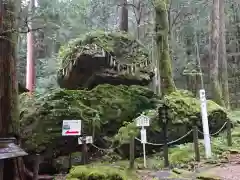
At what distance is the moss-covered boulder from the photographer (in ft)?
39.4

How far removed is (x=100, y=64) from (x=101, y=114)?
2.46m

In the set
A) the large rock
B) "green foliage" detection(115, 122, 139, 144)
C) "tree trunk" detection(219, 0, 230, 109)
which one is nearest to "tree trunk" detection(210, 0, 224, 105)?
"tree trunk" detection(219, 0, 230, 109)

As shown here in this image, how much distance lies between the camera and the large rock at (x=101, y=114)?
9516 millimetres

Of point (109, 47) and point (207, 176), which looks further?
point (109, 47)

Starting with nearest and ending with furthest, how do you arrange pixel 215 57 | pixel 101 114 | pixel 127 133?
pixel 127 133, pixel 101 114, pixel 215 57

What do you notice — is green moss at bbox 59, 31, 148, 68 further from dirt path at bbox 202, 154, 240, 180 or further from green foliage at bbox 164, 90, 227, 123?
dirt path at bbox 202, 154, 240, 180

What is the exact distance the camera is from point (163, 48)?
1236 cm

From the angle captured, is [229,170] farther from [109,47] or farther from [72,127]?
[109,47]

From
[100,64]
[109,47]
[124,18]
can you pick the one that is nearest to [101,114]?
[100,64]

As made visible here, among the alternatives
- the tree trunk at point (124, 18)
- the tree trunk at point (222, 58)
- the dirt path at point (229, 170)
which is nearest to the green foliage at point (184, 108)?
the dirt path at point (229, 170)

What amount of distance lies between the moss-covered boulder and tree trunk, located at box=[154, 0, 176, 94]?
697 mm

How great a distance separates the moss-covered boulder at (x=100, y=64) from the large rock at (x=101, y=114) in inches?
29.1

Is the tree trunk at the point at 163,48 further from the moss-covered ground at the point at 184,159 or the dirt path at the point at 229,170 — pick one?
the dirt path at the point at 229,170

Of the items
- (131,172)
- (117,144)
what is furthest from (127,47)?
(131,172)
